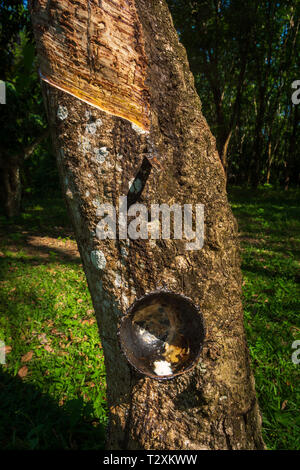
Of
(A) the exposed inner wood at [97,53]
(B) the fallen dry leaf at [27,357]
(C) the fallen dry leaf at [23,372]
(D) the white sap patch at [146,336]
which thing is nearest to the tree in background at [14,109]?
(B) the fallen dry leaf at [27,357]

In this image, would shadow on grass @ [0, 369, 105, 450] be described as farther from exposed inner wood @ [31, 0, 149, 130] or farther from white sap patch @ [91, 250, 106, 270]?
exposed inner wood @ [31, 0, 149, 130]

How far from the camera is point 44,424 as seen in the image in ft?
7.43

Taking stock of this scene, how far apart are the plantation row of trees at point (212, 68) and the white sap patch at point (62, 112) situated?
18.3ft

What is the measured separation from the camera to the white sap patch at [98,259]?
1247 millimetres

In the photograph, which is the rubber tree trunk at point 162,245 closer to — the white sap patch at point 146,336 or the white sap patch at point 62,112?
the white sap patch at point 62,112

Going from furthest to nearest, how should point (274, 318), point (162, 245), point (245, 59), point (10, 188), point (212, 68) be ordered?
point (245, 59)
point (212, 68)
point (10, 188)
point (274, 318)
point (162, 245)

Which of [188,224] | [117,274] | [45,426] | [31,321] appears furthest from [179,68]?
[31,321]

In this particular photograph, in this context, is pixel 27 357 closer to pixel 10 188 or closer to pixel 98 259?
pixel 98 259

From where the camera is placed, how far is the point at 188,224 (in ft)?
4.07

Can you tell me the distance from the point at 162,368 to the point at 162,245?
52 cm

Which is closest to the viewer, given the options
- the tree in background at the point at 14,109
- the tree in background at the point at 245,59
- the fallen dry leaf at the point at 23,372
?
the fallen dry leaf at the point at 23,372

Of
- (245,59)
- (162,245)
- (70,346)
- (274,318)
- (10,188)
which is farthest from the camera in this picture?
(245,59)

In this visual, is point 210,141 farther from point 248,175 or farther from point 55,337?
point 248,175

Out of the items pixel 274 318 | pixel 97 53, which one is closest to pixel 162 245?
pixel 97 53
